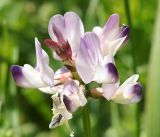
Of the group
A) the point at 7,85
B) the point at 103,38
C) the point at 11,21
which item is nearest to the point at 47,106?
the point at 7,85

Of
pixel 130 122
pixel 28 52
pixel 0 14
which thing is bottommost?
pixel 130 122

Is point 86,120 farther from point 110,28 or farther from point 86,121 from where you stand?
point 110,28

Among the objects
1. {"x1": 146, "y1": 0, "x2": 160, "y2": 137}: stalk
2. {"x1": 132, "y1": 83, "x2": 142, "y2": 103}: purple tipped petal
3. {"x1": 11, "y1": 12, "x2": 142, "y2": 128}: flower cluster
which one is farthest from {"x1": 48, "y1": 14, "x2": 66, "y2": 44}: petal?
{"x1": 146, "y1": 0, "x2": 160, "y2": 137}: stalk

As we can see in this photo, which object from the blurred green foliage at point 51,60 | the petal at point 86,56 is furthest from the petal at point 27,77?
the blurred green foliage at point 51,60

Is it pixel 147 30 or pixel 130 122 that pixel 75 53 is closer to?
pixel 130 122

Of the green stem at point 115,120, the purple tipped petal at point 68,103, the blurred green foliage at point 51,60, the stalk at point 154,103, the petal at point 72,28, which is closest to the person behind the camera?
the stalk at point 154,103

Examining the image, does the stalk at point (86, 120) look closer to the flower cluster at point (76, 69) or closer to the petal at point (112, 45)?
the flower cluster at point (76, 69)
